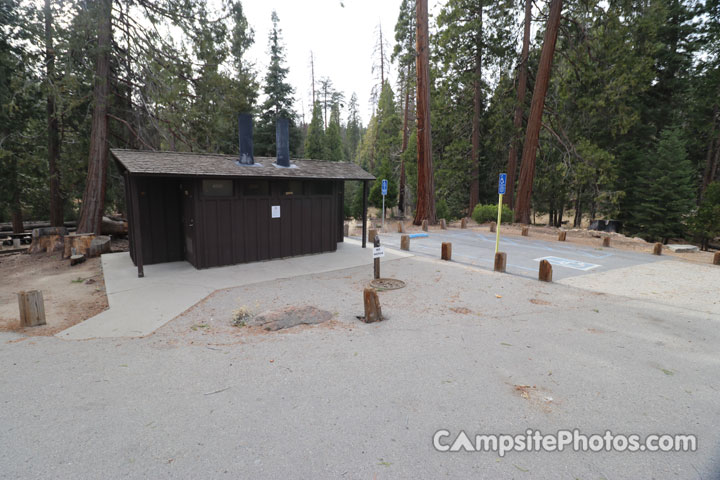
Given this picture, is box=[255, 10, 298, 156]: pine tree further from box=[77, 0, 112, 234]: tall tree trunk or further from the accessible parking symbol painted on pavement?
the accessible parking symbol painted on pavement

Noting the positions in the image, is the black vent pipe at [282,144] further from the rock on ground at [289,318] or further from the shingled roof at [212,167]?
the rock on ground at [289,318]

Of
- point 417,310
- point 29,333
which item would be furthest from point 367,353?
point 29,333

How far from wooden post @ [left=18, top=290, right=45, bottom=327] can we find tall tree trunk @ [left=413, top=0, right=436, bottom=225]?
17517 millimetres

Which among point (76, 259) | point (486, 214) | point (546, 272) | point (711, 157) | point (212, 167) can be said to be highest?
point (711, 157)

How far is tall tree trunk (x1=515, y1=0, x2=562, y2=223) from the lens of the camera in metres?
18.1

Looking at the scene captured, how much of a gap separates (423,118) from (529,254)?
10451 millimetres

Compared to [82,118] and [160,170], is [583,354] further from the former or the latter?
[82,118]

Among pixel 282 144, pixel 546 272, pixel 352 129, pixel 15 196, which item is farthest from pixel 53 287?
pixel 352 129

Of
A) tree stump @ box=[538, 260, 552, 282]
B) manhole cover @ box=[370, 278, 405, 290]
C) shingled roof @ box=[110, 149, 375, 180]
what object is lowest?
manhole cover @ box=[370, 278, 405, 290]

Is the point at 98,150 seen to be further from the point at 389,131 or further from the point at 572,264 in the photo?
the point at 389,131

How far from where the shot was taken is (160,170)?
8078 mm

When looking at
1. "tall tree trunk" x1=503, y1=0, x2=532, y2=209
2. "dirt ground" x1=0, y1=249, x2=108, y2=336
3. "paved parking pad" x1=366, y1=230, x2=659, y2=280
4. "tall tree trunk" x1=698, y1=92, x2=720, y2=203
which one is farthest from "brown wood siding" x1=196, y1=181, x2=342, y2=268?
"tall tree trunk" x1=698, y1=92, x2=720, y2=203

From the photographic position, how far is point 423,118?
63.3ft

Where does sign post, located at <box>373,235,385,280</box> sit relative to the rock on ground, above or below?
above
